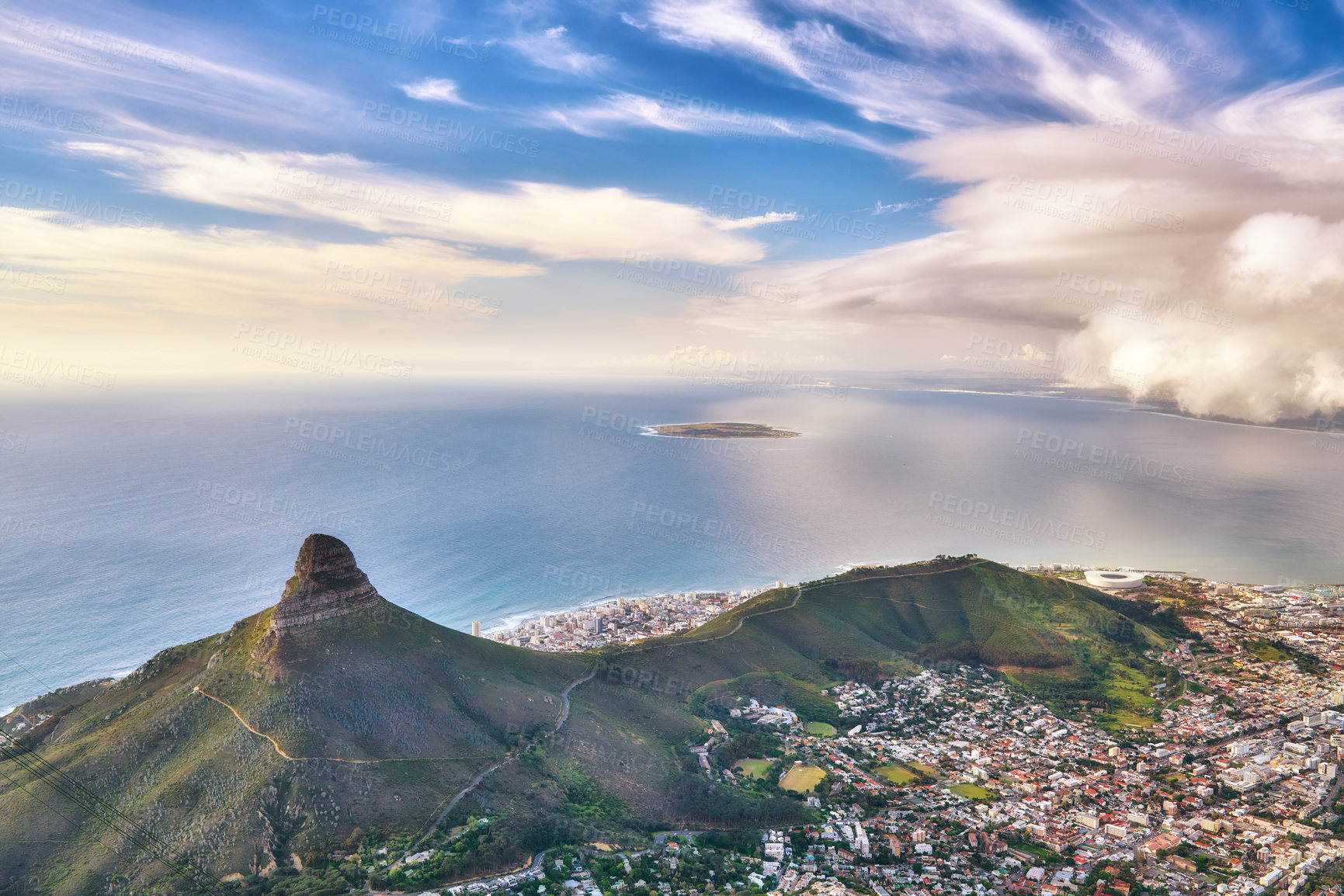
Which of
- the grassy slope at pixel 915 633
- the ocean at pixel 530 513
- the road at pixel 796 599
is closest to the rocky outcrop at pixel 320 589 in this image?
the grassy slope at pixel 915 633

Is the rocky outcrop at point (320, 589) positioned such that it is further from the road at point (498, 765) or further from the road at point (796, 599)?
the road at point (796, 599)

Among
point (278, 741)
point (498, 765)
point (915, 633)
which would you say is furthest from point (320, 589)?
point (915, 633)

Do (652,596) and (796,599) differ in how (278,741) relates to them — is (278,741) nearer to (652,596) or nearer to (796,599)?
(652,596)

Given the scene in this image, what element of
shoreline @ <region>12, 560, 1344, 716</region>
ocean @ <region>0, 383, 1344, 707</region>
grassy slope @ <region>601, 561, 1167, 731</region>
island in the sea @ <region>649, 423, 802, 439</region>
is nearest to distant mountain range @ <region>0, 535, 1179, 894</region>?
grassy slope @ <region>601, 561, 1167, 731</region>

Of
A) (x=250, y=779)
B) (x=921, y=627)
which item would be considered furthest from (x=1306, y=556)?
(x=250, y=779)

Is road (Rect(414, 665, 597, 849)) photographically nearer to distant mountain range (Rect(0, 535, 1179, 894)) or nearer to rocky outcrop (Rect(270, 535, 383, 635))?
distant mountain range (Rect(0, 535, 1179, 894))
